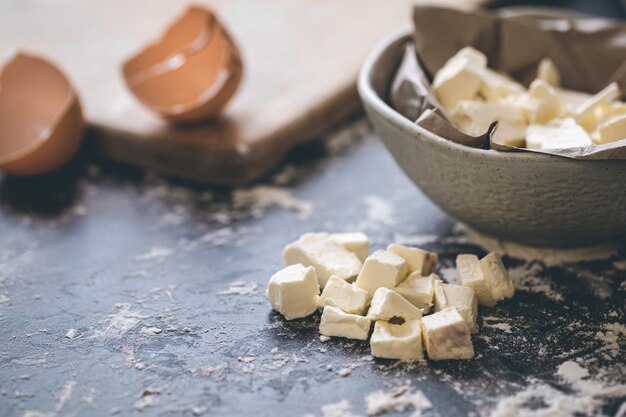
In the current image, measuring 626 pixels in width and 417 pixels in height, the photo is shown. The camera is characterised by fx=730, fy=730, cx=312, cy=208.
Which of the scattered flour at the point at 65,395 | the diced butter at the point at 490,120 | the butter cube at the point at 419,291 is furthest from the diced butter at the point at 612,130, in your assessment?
the scattered flour at the point at 65,395

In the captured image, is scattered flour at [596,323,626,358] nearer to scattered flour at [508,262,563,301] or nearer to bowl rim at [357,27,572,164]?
scattered flour at [508,262,563,301]

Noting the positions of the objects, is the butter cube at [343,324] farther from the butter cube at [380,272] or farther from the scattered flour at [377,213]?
the scattered flour at [377,213]

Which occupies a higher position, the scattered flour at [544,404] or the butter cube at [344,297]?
the butter cube at [344,297]

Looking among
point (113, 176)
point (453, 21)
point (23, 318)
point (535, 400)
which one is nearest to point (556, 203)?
point (535, 400)

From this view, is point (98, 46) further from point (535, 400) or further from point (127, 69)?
point (535, 400)

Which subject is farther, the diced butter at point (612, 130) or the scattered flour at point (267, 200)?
the scattered flour at point (267, 200)

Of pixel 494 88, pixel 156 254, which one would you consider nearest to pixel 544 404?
pixel 494 88

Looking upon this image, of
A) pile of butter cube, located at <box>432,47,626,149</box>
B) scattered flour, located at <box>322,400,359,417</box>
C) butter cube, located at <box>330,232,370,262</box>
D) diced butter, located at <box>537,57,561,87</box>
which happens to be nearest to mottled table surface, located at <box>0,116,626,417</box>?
scattered flour, located at <box>322,400,359,417</box>

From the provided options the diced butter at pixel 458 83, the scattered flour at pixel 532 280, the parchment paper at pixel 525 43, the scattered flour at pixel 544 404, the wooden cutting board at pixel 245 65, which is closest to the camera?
the scattered flour at pixel 544 404
